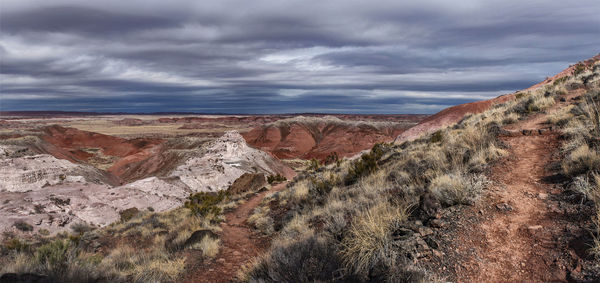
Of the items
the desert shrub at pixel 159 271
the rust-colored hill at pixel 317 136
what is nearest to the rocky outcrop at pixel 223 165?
the desert shrub at pixel 159 271

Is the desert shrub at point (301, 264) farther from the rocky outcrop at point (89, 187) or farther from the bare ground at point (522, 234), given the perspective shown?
the rocky outcrop at point (89, 187)

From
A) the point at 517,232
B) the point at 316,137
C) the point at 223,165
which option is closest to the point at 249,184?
the point at 223,165

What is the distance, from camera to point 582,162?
546 centimetres

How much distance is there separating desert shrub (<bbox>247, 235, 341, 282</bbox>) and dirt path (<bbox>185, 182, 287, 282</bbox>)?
1281 mm

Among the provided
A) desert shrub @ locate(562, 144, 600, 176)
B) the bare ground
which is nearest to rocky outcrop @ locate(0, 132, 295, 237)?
the bare ground

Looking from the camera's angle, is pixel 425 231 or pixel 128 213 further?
pixel 128 213

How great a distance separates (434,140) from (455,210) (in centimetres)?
729

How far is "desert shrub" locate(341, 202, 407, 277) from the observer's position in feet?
13.7

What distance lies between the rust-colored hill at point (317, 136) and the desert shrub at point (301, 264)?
69.5 m

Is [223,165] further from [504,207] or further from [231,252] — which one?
[504,207]

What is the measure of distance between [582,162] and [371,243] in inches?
168

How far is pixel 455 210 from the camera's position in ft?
16.6

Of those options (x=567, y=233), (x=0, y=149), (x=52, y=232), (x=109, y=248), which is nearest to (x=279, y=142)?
(x=0, y=149)

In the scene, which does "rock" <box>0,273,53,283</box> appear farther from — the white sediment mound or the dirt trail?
the white sediment mound
